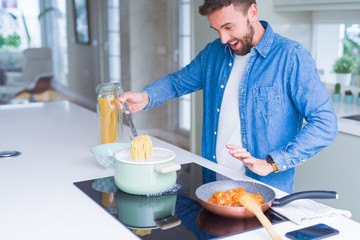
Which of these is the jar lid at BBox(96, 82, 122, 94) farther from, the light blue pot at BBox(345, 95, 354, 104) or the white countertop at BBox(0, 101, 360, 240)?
the light blue pot at BBox(345, 95, 354, 104)

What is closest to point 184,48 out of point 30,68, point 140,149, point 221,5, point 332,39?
point 332,39

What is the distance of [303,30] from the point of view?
302 centimetres

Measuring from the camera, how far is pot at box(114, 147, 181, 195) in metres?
1.21

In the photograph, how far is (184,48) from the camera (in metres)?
4.63

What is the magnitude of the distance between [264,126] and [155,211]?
65 centimetres

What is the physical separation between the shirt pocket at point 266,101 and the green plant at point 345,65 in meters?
1.55

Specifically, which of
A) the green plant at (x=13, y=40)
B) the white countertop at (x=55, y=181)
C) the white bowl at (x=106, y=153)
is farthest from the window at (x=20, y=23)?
the white bowl at (x=106, y=153)

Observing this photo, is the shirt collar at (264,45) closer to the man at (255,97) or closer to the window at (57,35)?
the man at (255,97)

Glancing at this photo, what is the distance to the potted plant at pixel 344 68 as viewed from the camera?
2.97 metres

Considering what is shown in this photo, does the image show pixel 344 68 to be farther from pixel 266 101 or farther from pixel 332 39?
pixel 266 101

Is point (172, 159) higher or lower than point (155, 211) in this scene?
higher

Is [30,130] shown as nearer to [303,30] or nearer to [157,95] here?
[157,95]

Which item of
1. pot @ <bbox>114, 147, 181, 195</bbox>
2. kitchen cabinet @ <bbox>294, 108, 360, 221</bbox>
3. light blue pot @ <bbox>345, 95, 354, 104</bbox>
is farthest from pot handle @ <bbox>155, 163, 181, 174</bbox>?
light blue pot @ <bbox>345, 95, 354, 104</bbox>

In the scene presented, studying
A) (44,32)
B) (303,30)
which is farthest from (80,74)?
(303,30)
